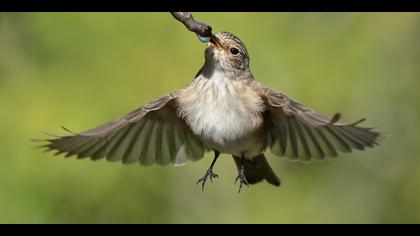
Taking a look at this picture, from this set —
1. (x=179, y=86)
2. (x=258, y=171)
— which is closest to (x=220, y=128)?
(x=258, y=171)

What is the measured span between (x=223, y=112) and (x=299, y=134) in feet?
2.03

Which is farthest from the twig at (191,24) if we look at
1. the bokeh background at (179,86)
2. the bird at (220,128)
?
the bokeh background at (179,86)

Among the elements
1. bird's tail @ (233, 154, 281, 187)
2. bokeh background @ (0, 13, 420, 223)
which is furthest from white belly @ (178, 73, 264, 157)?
bokeh background @ (0, 13, 420, 223)

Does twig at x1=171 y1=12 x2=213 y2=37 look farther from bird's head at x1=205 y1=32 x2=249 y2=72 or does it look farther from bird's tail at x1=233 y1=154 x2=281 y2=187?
bird's tail at x1=233 y1=154 x2=281 y2=187

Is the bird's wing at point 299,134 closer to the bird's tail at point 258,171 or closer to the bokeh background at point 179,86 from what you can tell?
the bird's tail at point 258,171

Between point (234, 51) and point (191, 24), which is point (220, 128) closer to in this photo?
point (234, 51)

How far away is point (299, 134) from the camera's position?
4.86 m

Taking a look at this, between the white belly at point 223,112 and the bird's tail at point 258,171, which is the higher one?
the white belly at point 223,112

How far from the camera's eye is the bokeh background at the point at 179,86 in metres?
6.55

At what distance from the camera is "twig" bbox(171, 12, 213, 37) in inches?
109

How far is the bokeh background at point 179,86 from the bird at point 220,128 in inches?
61.0

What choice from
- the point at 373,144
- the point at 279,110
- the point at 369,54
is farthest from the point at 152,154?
the point at 369,54

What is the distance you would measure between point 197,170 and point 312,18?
6.14ft

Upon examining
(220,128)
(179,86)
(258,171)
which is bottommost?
(258,171)
